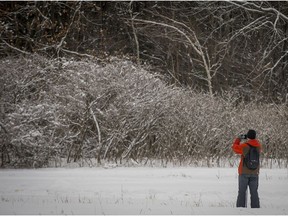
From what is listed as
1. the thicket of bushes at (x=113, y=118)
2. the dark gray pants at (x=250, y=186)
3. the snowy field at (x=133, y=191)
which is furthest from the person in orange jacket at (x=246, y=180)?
the thicket of bushes at (x=113, y=118)

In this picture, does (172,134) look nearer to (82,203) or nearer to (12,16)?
(82,203)

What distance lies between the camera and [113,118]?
54.3 ft

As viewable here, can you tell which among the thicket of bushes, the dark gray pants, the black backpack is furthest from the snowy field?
the thicket of bushes

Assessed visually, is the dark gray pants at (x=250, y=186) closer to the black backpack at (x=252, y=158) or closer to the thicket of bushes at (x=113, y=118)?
the black backpack at (x=252, y=158)

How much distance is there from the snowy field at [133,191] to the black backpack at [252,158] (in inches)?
30.5

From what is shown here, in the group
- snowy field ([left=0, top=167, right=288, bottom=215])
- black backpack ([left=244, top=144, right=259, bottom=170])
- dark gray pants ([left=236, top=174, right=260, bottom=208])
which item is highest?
black backpack ([left=244, top=144, right=259, bottom=170])

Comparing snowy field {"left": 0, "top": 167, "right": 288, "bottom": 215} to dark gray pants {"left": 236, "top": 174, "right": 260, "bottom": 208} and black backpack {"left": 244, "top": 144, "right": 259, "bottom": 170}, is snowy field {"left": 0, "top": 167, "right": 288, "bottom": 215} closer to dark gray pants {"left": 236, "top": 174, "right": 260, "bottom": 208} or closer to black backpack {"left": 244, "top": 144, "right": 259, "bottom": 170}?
dark gray pants {"left": 236, "top": 174, "right": 260, "bottom": 208}

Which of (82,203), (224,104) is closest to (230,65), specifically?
(224,104)

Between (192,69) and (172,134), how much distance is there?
13.6 metres

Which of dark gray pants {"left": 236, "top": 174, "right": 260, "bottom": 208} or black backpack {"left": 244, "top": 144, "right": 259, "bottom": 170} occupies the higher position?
black backpack {"left": 244, "top": 144, "right": 259, "bottom": 170}

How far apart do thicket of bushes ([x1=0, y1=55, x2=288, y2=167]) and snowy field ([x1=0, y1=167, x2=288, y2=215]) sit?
145cm

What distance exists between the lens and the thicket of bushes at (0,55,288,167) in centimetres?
1565

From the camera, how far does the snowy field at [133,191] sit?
894cm

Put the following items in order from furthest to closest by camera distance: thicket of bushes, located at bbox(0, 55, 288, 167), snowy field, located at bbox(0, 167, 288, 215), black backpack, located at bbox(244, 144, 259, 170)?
thicket of bushes, located at bbox(0, 55, 288, 167)
black backpack, located at bbox(244, 144, 259, 170)
snowy field, located at bbox(0, 167, 288, 215)
